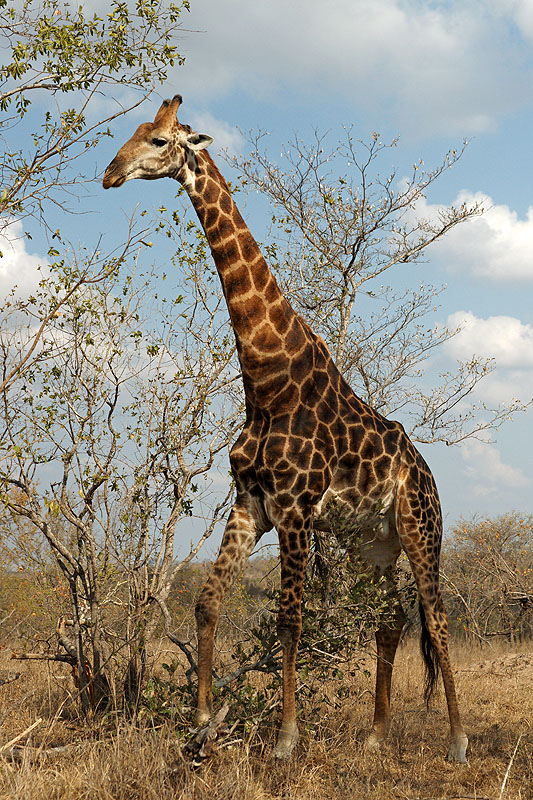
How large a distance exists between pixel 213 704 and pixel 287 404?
7.35ft

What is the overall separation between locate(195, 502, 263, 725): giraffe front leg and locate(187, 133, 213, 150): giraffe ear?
2649mm

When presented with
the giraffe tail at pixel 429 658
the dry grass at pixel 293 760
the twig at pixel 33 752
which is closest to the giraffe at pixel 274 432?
the dry grass at pixel 293 760

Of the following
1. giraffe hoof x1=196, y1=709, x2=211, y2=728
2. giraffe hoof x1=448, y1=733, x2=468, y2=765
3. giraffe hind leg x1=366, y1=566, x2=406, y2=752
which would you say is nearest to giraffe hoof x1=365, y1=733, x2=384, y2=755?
giraffe hind leg x1=366, y1=566, x2=406, y2=752

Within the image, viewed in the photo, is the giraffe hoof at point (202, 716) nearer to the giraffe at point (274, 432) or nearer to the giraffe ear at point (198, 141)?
the giraffe at point (274, 432)

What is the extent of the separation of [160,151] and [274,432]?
218cm

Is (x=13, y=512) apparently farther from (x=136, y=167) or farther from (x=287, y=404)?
(x=136, y=167)

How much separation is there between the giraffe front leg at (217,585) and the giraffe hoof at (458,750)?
2.13 m

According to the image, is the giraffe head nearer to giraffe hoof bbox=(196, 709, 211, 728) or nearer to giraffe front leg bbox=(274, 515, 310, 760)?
giraffe front leg bbox=(274, 515, 310, 760)

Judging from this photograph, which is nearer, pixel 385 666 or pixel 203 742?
pixel 203 742

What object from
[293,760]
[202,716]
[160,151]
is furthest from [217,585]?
[160,151]

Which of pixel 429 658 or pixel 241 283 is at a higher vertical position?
pixel 241 283

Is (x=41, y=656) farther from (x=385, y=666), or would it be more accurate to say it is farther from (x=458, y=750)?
(x=458, y=750)

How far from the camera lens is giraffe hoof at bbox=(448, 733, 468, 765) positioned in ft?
19.4

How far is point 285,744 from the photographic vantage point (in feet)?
16.9
